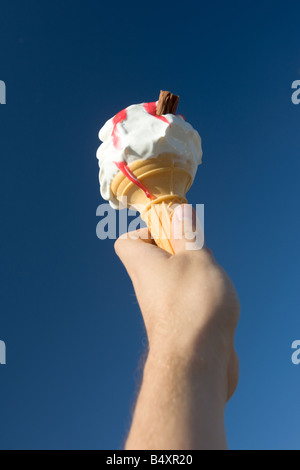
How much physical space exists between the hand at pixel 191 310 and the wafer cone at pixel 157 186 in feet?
1.72

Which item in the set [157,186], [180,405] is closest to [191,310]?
[180,405]

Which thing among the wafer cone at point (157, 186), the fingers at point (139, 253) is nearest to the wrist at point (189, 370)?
the fingers at point (139, 253)

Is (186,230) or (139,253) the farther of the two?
(139,253)

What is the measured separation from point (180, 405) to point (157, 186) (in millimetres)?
1734

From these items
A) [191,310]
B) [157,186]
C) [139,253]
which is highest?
[157,186]

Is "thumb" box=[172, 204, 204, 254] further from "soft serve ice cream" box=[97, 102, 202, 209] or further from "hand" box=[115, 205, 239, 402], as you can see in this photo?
"soft serve ice cream" box=[97, 102, 202, 209]

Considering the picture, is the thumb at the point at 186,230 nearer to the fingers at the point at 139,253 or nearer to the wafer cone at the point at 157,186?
the fingers at the point at 139,253

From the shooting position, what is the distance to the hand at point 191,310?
1.30m

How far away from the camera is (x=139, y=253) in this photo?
7.13 feet

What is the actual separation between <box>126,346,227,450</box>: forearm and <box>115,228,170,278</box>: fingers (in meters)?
0.66

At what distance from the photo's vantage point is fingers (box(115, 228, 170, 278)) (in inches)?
76.9

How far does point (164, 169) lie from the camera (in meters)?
2.61

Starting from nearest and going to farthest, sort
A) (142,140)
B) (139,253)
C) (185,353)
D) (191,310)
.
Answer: (185,353), (191,310), (139,253), (142,140)

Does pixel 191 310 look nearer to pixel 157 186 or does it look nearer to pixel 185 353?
pixel 185 353
